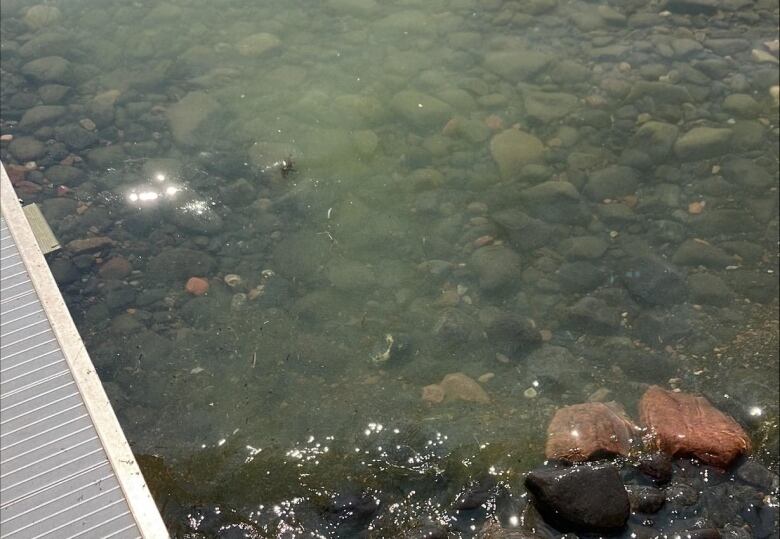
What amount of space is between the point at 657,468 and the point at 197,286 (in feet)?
9.02

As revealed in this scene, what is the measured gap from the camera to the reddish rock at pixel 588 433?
3514 mm

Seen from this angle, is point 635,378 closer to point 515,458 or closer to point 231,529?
point 515,458

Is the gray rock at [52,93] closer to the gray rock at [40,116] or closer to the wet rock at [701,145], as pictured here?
the gray rock at [40,116]

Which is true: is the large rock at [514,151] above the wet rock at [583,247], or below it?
above

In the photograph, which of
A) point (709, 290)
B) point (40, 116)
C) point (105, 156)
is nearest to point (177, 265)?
point (105, 156)

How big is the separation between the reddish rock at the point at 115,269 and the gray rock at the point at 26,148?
3.88ft

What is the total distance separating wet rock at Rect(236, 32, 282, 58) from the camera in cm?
576

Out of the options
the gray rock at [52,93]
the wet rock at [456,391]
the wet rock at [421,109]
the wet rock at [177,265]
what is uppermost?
the gray rock at [52,93]

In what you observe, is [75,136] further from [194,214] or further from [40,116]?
[194,214]

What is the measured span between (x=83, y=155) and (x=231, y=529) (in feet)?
9.92

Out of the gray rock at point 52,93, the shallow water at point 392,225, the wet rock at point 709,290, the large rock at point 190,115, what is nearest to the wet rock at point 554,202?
the shallow water at point 392,225

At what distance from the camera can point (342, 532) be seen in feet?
10.7

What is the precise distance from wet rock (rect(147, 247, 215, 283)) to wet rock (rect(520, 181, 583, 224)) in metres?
2.15

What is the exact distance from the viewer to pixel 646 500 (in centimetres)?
337
